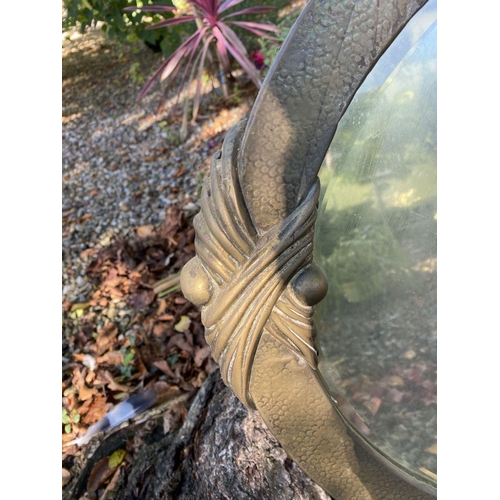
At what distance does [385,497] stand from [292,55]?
2.81 ft

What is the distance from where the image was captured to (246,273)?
2.60 ft

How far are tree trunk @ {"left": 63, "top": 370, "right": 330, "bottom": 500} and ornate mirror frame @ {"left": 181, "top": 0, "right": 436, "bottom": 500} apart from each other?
10.4 inches

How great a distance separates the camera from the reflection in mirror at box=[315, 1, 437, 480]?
A: 0.82 meters

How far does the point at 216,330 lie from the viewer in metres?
0.87

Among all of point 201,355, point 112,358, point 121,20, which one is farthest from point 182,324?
point 121,20

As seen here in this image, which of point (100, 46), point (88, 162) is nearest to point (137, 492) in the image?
point (88, 162)

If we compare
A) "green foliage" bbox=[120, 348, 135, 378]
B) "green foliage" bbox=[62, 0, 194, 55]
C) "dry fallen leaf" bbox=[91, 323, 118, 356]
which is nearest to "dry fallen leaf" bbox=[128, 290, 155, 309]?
"dry fallen leaf" bbox=[91, 323, 118, 356]

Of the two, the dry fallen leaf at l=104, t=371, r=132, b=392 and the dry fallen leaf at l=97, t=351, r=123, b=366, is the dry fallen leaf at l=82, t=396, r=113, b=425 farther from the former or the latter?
the dry fallen leaf at l=97, t=351, r=123, b=366

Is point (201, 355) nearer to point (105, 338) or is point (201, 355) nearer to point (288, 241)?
point (105, 338)

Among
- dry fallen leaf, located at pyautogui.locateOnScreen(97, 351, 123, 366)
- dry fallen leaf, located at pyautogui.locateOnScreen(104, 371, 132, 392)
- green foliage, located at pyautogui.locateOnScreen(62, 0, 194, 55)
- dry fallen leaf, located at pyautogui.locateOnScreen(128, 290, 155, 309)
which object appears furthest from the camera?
green foliage, located at pyautogui.locateOnScreen(62, 0, 194, 55)

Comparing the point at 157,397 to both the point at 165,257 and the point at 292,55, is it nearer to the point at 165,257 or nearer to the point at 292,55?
the point at 165,257

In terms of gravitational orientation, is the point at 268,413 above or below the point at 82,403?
above

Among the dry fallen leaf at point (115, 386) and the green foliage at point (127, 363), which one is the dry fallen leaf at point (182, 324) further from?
the dry fallen leaf at point (115, 386)

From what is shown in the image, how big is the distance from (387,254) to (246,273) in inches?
10.9
